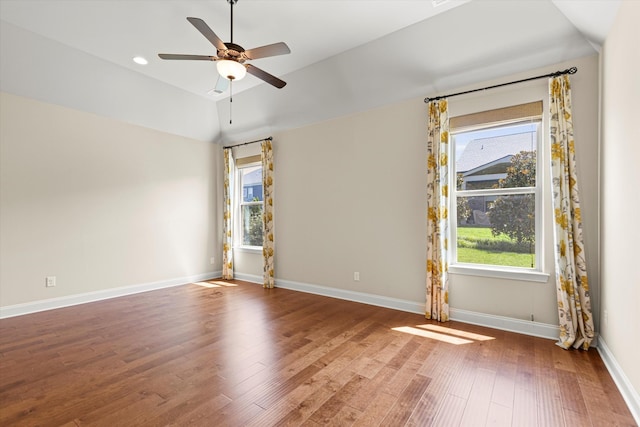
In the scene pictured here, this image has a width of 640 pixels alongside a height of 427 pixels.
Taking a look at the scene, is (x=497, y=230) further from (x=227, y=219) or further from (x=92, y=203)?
(x=92, y=203)

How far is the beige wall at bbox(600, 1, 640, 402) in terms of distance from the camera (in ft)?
6.07

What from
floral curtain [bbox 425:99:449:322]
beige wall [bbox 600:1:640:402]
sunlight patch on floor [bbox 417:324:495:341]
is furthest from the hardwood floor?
beige wall [bbox 600:1:640:402]

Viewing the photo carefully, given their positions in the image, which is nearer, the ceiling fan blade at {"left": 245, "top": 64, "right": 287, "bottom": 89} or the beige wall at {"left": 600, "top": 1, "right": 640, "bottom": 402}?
the beige wall at {"left": 600, "top": 1, "right": 640, "bottom": 402}

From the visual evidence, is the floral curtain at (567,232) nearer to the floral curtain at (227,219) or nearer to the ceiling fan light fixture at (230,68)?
the ceiling fan light fixture at (230,68)

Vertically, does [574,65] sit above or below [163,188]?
above

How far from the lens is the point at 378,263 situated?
4051 mm

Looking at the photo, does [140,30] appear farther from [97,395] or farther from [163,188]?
[97,395]

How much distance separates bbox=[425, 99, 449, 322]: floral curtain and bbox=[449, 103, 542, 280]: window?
0.19 m

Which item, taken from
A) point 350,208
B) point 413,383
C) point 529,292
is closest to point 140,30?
point 350,208

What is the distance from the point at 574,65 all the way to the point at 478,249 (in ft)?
6.84

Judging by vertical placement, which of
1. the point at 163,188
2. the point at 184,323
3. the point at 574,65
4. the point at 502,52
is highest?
the point at 502,52

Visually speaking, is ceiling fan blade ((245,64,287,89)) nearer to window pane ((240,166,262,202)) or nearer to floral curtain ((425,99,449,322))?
floral curtain ((425,99,449,322))

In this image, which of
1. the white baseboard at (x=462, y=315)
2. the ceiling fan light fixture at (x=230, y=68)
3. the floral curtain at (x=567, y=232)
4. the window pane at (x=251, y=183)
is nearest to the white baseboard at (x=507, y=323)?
the white baseboard at (x=462, y=315)

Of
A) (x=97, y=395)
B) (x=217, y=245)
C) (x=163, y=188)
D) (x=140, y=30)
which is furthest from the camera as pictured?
(x=217, y=245)
